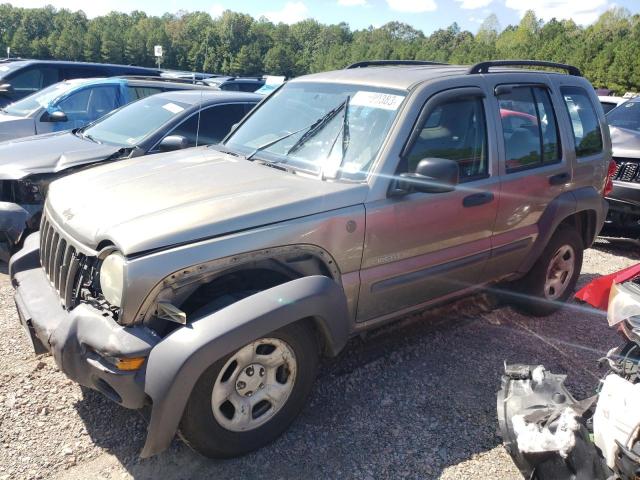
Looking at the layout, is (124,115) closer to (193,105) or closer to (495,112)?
(193,105)

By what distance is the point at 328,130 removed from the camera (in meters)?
3.26

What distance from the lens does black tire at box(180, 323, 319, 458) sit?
2418mm

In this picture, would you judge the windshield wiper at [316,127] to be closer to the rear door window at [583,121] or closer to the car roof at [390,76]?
the car roof at [390,76]

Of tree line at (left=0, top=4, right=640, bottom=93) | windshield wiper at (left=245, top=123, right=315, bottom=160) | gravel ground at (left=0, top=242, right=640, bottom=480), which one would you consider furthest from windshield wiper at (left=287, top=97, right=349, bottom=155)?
tree line at (left=0, top=4, right=640, bottom=93)

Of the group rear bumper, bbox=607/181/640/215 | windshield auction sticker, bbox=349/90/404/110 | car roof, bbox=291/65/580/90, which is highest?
car roof, bbox=291/65/580/90

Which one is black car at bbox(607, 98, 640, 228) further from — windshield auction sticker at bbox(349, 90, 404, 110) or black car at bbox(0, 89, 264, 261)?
black car at bbox(0, 89, 264, 261)

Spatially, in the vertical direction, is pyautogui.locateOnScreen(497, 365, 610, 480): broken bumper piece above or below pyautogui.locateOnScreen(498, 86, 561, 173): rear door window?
below

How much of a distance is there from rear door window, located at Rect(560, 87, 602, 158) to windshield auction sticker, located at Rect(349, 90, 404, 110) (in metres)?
1.80

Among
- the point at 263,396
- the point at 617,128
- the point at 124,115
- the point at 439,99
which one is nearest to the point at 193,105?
the point at 124,115

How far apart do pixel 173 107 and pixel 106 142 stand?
836 millimetres

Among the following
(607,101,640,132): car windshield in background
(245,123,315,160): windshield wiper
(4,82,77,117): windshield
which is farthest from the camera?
(4,82,77,117): windshield

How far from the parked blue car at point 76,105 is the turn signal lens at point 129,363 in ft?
19.9

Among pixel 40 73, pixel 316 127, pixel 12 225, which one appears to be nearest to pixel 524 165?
pixel 316 127

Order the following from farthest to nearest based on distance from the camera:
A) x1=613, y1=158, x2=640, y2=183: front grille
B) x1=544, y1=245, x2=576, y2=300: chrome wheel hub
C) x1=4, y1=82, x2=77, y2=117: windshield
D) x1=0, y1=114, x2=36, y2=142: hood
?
1. x1=4, y1=82, x2=77, y2=117: windshield
2. x1=0, y1=114, x2=36, y2=142: hood
3. x1=613, y1=158, x2=640, y2=183: front grille
4. x1=544, y1=245, x2=576, y2=300: chrome wheel hub
